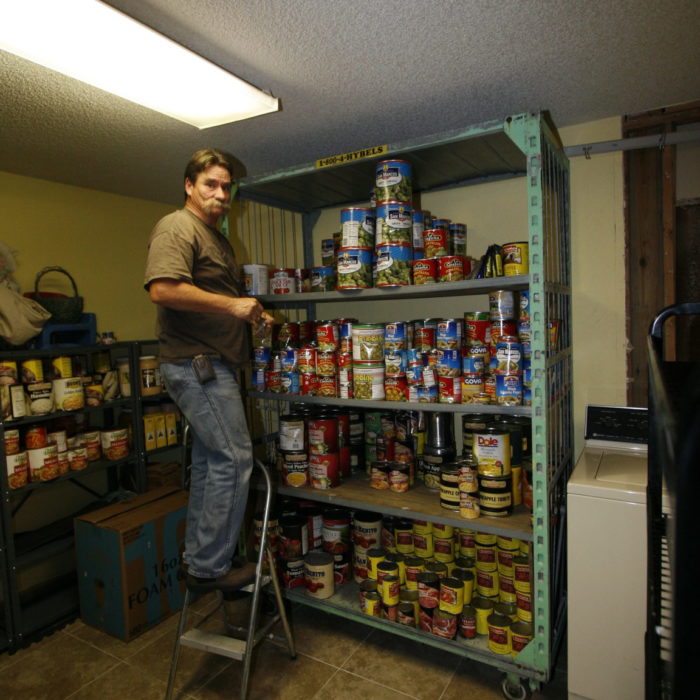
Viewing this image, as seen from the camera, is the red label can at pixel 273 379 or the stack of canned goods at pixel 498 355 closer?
the stack of canned goods at pixel 498 355

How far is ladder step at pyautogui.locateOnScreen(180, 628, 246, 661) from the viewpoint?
189 centimetres

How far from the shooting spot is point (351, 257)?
2133 millimetres

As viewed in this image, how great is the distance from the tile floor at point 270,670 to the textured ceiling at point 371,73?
7.78 feet

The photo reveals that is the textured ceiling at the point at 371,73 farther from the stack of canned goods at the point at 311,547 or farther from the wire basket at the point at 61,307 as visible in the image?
the stack of canned goods at the point at 311,547

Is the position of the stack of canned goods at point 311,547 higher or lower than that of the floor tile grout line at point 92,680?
higher

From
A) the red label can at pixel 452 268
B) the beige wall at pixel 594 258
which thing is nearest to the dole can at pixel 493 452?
the red label can at pixel 452 268

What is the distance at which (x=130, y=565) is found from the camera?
239cm

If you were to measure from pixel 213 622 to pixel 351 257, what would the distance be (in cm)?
194

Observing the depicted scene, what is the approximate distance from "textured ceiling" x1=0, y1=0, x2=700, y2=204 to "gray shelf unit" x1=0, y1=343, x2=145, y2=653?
115 centimetres

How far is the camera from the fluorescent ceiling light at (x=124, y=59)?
1.33m

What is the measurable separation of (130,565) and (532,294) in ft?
7.28

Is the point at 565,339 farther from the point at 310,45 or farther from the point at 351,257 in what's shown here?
the point at 310,45

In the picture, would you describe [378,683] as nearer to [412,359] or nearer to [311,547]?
[311,547]

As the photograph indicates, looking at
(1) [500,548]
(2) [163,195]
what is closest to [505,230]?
(1) [500,548]
